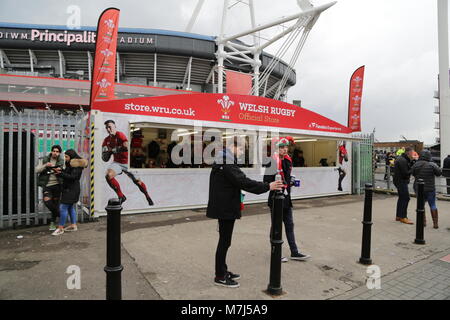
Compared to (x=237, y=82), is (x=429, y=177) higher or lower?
lower

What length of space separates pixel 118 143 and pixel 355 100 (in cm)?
1071

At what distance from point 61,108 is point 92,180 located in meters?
20.2

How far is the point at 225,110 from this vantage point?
9.18 meters

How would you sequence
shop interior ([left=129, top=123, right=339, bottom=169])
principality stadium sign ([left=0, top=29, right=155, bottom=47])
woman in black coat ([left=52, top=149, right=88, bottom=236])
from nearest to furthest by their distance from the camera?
woman in black coat ([left=52, top=149, right=88, bottom=236]) → shop interior ([left=129, top=123, right=339, bottom=169]) → principality stadium sign ([left=0, top=29, right=155, bottom=47])

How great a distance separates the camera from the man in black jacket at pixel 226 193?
3.42 m

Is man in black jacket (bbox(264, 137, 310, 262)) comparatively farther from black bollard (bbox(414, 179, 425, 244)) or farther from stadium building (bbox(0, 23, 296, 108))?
stadium building (bbox(0, 23, 296, 108))

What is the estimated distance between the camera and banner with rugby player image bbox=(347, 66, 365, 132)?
13.1 m

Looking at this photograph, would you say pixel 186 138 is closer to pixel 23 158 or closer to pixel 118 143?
pixel 118 143

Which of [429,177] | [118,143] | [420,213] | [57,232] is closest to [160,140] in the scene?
[118,143]

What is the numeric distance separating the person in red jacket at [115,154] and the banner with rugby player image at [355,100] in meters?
10.00

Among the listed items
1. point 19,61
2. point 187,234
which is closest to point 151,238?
point 187,234

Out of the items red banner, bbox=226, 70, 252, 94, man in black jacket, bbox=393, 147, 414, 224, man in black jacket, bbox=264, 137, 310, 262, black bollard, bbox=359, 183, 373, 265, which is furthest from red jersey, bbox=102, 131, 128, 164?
man in black jacket, bbox=393, 147, 414, 224

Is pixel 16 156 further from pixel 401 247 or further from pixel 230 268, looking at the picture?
pixel 401 247

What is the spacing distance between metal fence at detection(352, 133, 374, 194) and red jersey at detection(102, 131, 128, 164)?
991 centimetres
